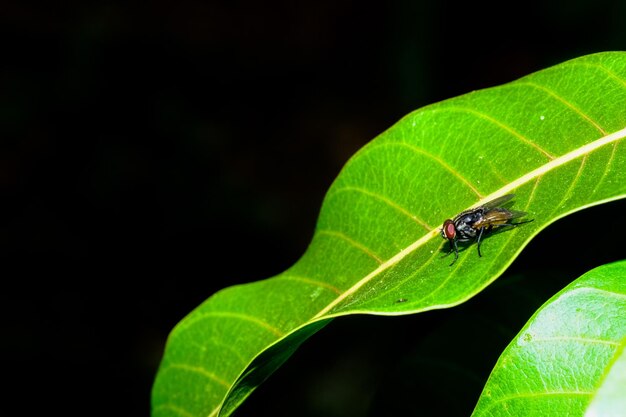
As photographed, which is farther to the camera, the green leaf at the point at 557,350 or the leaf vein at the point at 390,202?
the leaf vein at the point at 390,202

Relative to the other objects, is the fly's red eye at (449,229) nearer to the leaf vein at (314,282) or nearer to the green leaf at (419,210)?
the green leaf at (419,210)

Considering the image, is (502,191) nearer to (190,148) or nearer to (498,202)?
(498,202)

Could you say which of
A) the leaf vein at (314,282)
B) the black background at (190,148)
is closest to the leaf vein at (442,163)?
the leaf vein at (314,282)

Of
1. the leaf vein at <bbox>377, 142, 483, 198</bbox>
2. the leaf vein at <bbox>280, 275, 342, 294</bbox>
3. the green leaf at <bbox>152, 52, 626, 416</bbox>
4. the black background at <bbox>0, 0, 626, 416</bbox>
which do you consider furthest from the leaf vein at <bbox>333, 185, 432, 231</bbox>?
the black background at <bbox>0, 0, 626, 416</bbox>

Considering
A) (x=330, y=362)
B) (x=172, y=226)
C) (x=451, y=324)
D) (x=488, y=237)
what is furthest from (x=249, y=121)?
(x=488, y=237)

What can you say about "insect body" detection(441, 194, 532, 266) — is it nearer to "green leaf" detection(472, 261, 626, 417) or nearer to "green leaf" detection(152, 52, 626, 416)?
"green leaf" detection(152, 52, 626, 416)

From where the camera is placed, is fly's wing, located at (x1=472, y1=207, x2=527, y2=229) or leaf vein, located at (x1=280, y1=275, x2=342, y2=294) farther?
leaf vein, located at (x1=280, y1=275, x2=342, y2=294)
